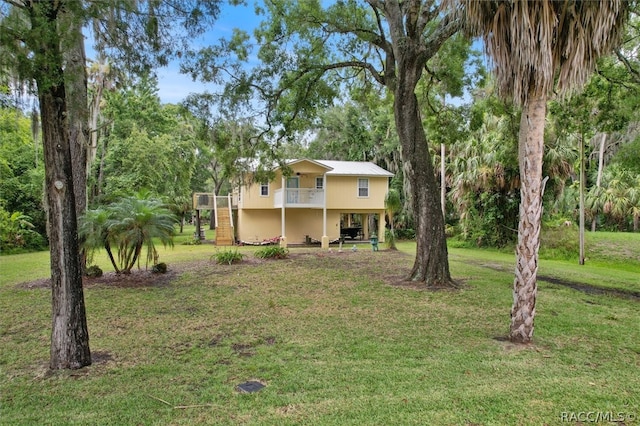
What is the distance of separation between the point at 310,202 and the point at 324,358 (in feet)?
59.8

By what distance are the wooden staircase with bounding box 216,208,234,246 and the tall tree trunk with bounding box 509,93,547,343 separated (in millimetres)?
19316

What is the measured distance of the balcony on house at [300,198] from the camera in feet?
74.3

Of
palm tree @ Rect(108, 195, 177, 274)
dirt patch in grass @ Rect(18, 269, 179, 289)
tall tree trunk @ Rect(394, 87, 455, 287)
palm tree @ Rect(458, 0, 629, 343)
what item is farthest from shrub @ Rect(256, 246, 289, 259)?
palm tree @ Rect(458, 0, 629, 343)

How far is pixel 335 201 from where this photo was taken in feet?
79.9

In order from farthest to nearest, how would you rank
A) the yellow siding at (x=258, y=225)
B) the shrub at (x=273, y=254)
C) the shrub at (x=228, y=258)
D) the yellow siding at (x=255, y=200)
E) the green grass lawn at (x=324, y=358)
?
the yellow siding at (x=258, y=225)
the yellow siding at (x=255, y=200)
the shrub at (x=273, y=254)
the shrub at (x=228, y=258)
the green grass lawn at (x=324, y=358)

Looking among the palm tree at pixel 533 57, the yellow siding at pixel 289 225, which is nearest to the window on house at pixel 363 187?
the yellow siding at pixel 289 225

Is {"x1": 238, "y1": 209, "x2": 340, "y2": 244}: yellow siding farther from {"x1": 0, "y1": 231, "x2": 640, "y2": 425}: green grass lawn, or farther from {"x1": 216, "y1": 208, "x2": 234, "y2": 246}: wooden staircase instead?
{"x1": 0, "y1": 231, "x2": 640, "y2": 425}: green grass lawn

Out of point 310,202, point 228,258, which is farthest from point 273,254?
point 310,202

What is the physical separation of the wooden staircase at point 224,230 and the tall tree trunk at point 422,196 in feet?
49.0

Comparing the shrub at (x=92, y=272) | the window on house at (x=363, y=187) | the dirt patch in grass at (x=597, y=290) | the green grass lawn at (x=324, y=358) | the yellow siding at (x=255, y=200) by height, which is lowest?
the dirt patch in grass at (x=597, y=290)

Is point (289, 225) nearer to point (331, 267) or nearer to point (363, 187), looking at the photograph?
point (363, 187)

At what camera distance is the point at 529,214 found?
5.41m

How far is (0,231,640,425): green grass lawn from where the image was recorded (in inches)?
143

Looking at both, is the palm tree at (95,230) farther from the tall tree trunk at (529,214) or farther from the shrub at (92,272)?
the tall tree trunk at (529,214)
